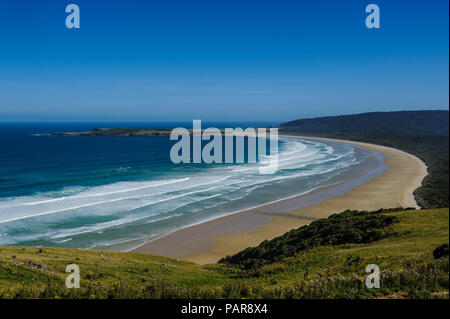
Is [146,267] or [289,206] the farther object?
[289,206]

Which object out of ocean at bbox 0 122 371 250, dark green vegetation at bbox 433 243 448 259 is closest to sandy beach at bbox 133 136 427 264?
ocean at bbox 0 122 371 250

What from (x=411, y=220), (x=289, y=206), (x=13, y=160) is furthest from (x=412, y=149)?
(x=13, y=160)

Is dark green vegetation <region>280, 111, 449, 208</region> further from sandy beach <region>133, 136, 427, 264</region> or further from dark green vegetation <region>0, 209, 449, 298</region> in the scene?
dark green vegetation <region>0, 209, 449, 298</region>

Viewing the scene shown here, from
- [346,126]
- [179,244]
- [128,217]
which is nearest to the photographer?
[179,244]

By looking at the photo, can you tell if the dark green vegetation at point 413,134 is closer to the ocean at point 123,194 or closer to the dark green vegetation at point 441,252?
the dark green vegetation at point 441,252

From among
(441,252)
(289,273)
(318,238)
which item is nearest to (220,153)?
(318,238)
